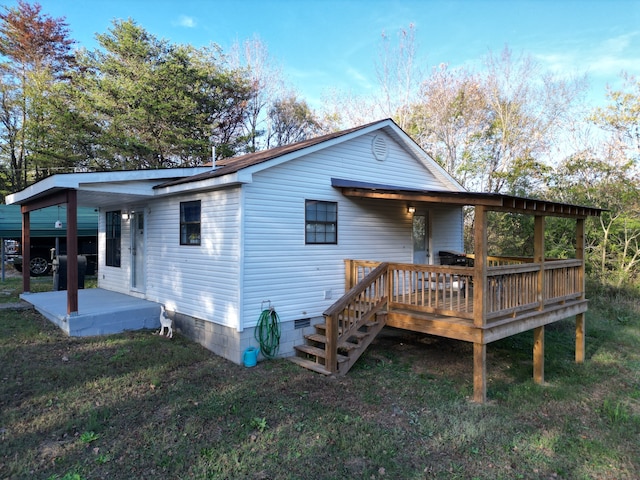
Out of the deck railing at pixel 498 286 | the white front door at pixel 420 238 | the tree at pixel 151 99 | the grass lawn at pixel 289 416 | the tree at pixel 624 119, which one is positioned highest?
the tree at pixel 151 99

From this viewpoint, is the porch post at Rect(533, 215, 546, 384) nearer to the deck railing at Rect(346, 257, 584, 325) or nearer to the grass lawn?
the deck railing at Rect(346, 257, 584, 325)

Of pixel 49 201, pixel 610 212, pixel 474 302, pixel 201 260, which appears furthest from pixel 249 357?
pixel 610 212

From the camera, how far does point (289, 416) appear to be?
453 centimetres

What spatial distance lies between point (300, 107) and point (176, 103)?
772 cm

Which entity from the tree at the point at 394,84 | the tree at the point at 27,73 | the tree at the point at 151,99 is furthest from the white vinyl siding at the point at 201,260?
the tree at the point at 27,73

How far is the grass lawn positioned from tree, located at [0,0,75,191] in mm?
16854

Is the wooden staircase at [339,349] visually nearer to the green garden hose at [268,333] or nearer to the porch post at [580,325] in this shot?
the green garden hose at [268,333]

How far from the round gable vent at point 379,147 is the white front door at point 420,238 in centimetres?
173

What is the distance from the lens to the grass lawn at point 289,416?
358 centimetres

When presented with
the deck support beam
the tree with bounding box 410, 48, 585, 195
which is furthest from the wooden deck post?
the tree with bounding box 410, 48, 585, 195

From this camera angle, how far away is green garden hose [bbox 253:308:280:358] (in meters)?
6.48

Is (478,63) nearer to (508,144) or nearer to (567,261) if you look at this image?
(508,144)

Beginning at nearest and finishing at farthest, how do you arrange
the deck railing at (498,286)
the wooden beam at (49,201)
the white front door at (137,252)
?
the deck railing at (498,286), the wooden beam at (49,201), the white front door at (137,252)

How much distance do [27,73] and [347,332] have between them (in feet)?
77.5
